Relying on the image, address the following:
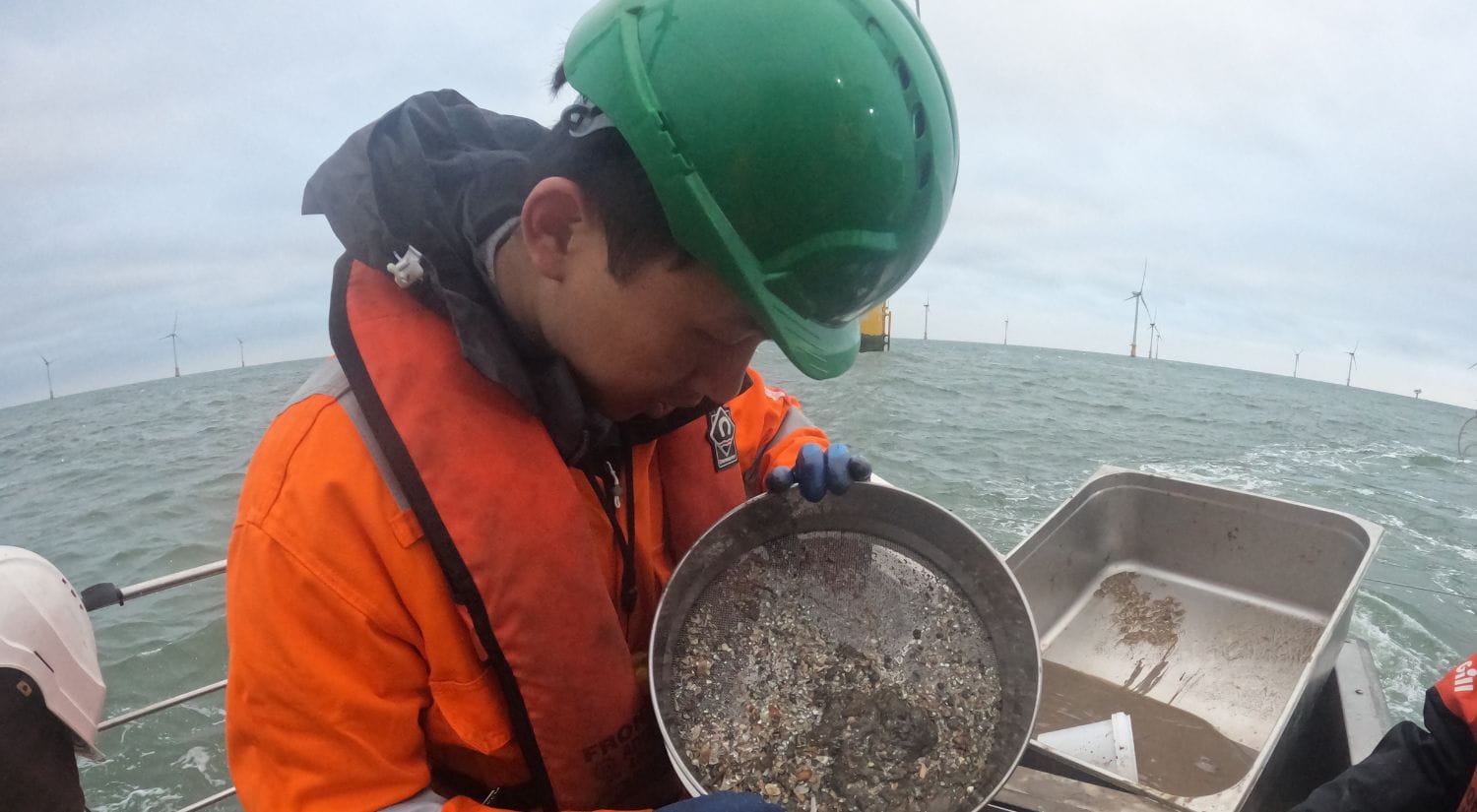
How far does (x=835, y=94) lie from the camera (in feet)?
3.13

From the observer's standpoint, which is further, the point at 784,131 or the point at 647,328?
the point at 647,328

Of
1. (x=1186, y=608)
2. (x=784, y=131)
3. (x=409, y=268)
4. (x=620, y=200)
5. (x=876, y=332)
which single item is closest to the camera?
(x=784, y=131)

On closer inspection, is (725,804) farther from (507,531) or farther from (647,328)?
(647,328)

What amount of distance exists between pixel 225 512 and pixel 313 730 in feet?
40.7

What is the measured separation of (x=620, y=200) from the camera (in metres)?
1.08

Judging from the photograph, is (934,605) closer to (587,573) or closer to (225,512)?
(587,573)

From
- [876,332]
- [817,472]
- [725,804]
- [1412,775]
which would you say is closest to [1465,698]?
[1412,775]

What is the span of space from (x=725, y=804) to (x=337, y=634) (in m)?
0.62

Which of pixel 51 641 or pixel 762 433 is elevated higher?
pixel 762 433

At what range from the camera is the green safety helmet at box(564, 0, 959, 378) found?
96 cm

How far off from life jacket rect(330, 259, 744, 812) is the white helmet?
1222 mm

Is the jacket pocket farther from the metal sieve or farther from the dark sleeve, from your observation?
the dark sleeve

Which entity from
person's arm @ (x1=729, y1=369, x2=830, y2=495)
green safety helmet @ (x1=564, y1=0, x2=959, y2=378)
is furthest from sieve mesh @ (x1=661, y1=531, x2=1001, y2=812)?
green safety helmet @ (x1=564, y1=0, x2=959, y2=378)

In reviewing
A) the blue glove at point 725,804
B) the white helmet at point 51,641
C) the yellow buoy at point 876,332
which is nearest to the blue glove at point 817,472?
the blue glove at point 725,804
